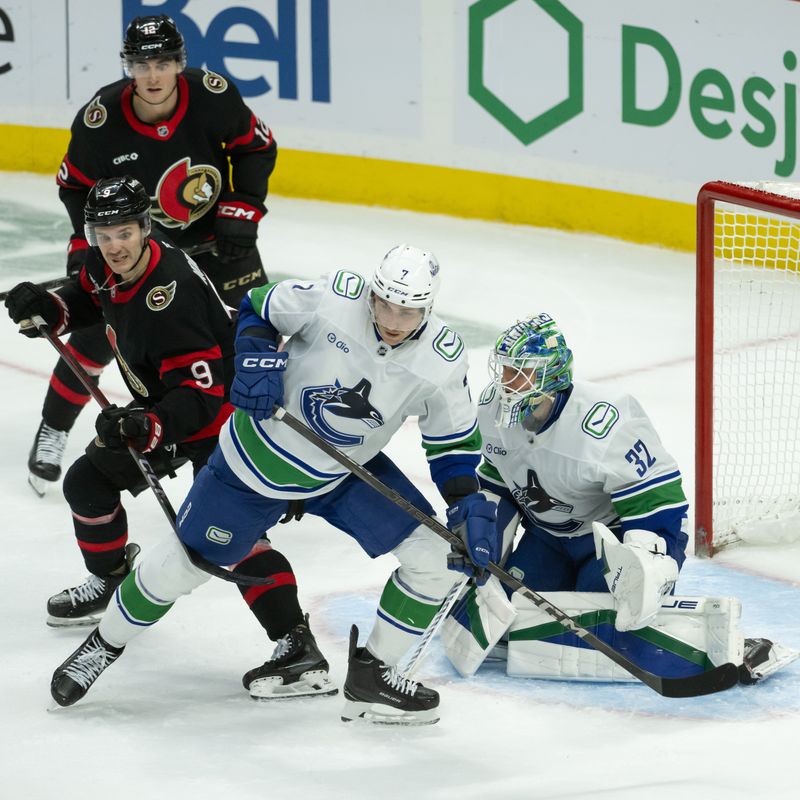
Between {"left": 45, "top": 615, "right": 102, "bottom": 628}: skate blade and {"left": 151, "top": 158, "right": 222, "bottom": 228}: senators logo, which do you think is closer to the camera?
{"left": 45, "top": 615, "right": 102, "bottom": 628}: skate blade

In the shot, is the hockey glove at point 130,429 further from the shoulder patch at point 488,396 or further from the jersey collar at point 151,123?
the jersey collar at point 151,123

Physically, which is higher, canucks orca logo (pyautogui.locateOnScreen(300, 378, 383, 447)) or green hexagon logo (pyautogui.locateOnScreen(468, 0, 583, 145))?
green hexagon logo (pyautogui.locateOnScreen(468, 0, 583, 145))

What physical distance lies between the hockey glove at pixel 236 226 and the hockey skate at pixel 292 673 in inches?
50.3

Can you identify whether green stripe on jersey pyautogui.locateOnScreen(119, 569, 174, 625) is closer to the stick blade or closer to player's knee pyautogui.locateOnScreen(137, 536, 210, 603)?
player's knee pyautogui.locateOnScreen(137, 536, 210, 603)

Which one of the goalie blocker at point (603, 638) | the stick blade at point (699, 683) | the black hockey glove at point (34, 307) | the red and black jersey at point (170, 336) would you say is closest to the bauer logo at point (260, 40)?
the black hockey glove at point (34, 307)

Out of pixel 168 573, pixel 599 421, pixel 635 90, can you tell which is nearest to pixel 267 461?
pixel 168 573

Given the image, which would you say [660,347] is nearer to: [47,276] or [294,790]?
[47,276]

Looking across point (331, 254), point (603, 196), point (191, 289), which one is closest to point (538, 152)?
point (603, 196)

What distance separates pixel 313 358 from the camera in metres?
3.04

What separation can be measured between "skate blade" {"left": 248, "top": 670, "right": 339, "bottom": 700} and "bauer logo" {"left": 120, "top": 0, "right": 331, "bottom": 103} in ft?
13.8

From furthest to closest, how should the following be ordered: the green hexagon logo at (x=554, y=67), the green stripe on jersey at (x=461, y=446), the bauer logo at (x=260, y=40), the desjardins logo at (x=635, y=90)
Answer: the bauer logo at (x=260, y=40) < the green hexagon logo at (x=554, y=67) < the desjardins logo at (x=635, y=90) < the green stripe on jersey at (x=461, y=446)

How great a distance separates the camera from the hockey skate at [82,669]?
3.23 metres

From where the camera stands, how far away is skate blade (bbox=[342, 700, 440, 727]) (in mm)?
3213

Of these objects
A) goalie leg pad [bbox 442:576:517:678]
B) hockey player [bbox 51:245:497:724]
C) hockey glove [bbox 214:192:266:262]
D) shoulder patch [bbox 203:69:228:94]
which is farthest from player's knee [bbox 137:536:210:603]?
shoulder patch [bbox 203:69:228:94]
